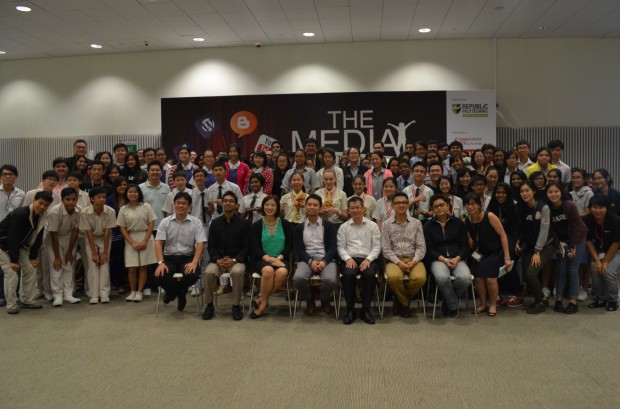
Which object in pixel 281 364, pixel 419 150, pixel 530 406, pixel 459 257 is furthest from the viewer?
pixel 419 150

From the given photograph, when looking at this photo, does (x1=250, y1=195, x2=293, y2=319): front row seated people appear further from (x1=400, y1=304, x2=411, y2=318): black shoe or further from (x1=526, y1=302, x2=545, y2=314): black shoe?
(x1=526, y1=302, x2=545, y2=314): black shoe

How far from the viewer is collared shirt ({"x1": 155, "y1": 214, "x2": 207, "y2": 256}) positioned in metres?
5.14

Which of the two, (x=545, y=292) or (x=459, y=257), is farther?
(x=545, y=292)

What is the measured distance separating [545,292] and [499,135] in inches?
206

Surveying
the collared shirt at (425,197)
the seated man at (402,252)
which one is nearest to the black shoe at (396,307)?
the seated man at (402,252)

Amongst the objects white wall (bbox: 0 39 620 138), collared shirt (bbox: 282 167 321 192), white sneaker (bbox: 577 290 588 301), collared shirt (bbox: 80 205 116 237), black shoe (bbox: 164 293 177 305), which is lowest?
white sneaker (bbox: 577 290 588 301)

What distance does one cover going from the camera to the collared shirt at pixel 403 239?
4.86m

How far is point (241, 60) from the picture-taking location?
1007cm

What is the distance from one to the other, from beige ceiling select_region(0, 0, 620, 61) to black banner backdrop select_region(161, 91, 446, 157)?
122 cm

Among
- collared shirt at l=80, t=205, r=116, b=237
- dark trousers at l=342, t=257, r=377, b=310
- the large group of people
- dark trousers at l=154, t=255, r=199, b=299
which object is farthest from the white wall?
A: dark trousers at l=342, t=257, r=377, b=310

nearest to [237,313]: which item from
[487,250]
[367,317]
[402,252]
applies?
[367,317]

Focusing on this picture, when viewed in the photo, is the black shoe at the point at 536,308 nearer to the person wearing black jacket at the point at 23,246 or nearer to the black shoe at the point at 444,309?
the black shoe at the point at 444,309

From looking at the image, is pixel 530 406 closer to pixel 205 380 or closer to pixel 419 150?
pixel 205 380

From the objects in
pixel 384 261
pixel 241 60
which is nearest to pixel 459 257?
pixel 384 261
